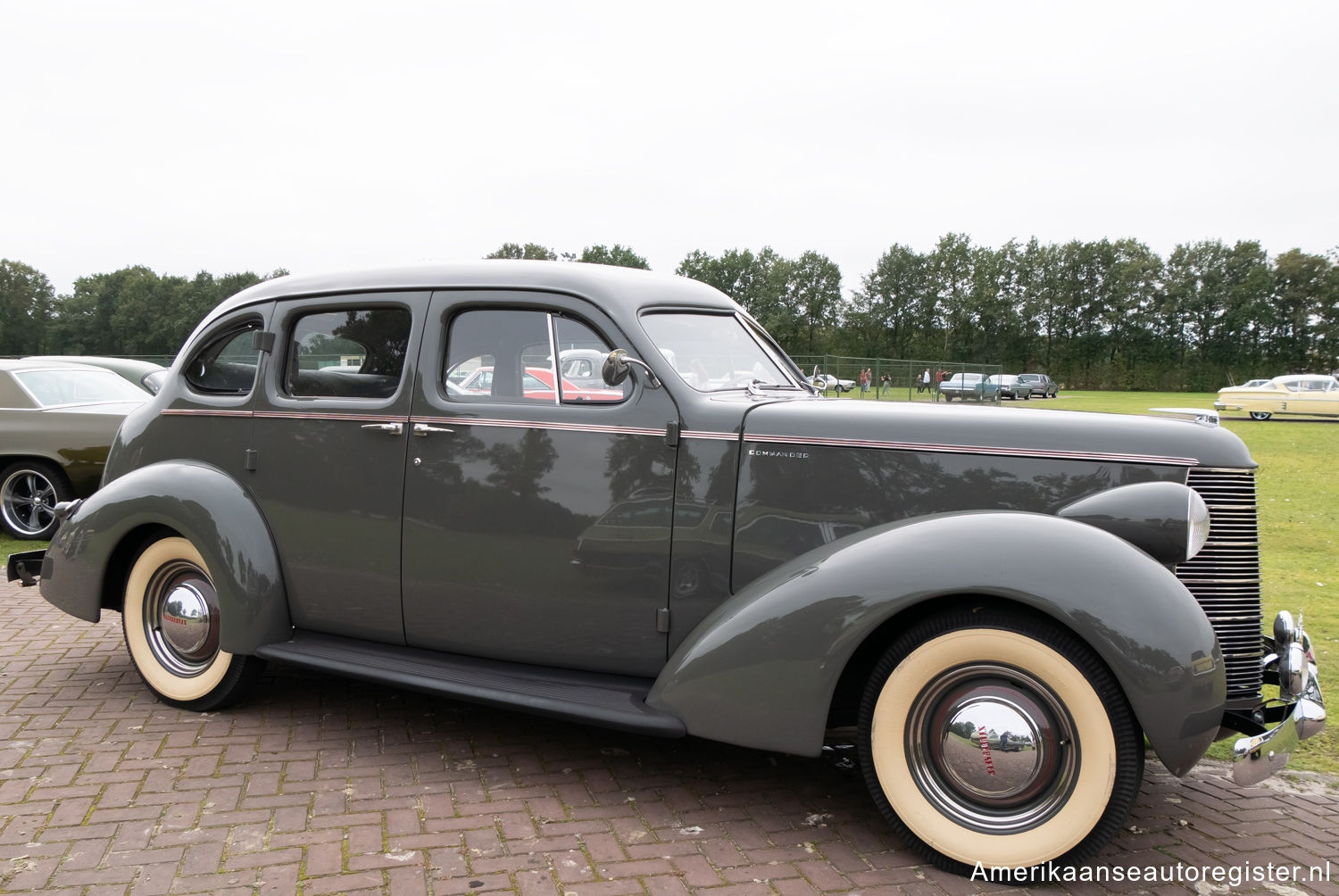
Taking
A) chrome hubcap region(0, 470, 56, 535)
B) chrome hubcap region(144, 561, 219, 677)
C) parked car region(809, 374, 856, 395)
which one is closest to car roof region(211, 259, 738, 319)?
parked car region(809, 374, 856, 395)

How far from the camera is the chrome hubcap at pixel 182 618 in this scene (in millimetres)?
4227

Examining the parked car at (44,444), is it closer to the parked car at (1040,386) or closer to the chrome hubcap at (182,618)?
the chrome hubcap at (182,618)

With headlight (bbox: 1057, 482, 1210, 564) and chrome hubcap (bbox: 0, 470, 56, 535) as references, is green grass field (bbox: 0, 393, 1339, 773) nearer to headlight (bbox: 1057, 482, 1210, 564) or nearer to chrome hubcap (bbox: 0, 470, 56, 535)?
chrome hubcap (bbox: 0, 470, 56, 535)

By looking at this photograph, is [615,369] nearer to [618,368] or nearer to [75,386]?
[618,368]

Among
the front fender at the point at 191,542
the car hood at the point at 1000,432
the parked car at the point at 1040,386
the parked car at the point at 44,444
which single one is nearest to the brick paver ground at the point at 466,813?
the front fender at the point at 191,542

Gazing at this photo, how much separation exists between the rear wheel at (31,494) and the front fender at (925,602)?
7599 millimetres

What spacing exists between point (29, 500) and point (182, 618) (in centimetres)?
557

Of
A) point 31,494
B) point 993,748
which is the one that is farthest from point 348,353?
point 31,494

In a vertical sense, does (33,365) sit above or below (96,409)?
above

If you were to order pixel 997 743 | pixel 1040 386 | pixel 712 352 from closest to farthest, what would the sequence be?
1. pixel 997 743
2. pixel 712 352
3. pixel 1040 386

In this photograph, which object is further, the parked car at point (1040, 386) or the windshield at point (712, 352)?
the parked car at point (1040, 386)

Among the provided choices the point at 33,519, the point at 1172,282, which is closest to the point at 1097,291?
the point at 1172,282

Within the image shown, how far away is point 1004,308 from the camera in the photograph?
72.2 m

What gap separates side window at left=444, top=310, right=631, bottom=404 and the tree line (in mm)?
60746
